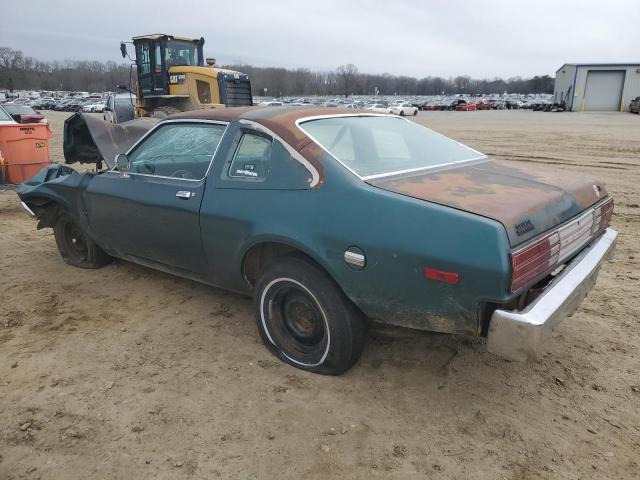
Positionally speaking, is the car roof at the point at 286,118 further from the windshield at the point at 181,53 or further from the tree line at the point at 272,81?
the tree line at the point at 272,81

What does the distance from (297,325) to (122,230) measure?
5.82 feet

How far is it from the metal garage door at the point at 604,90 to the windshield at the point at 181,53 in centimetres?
4569

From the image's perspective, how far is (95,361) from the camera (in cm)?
317

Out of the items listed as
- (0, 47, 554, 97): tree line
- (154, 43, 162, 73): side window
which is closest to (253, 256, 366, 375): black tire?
(154, 43, 162, 73): side window

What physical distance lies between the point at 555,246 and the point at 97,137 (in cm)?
451

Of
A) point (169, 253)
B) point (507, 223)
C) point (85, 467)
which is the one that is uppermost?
point (507, 223)

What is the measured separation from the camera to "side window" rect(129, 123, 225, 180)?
11.7 feet

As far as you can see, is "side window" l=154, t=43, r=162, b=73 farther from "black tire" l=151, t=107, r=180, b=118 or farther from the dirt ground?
the dirt ground

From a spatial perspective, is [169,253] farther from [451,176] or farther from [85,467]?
[451,176]

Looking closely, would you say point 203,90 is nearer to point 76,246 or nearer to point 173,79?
point 173,79

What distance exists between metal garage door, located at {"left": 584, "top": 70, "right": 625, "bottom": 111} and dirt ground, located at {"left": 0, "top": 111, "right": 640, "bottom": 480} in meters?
52.6

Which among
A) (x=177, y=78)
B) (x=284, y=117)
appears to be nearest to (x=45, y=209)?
(x=284, y=117)

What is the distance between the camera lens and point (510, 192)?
2.67 m

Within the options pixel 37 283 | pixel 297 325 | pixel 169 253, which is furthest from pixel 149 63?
pixel 297 325
